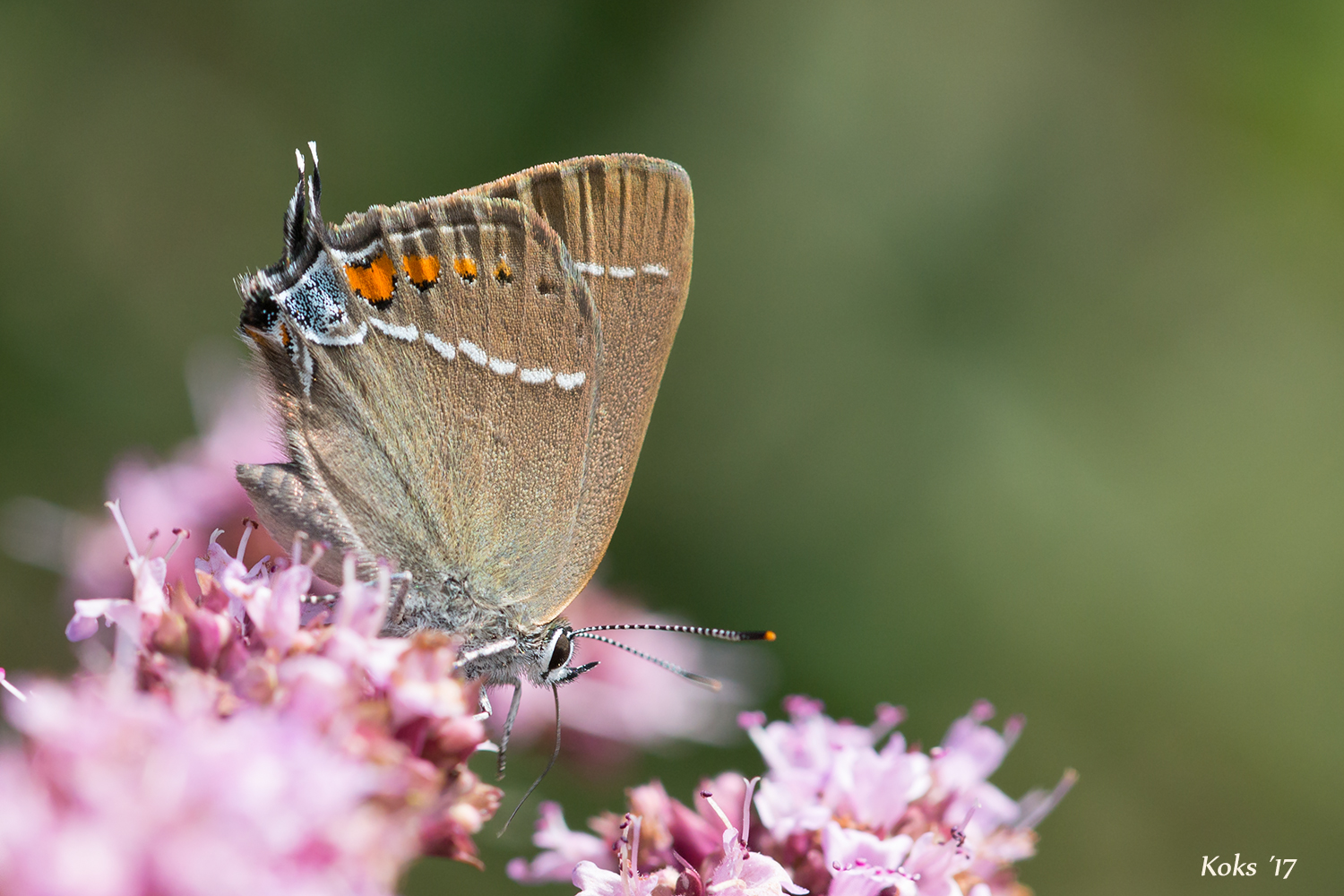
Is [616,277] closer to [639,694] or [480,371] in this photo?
[480,371]

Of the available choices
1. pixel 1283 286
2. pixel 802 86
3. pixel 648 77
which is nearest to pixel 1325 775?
pixel 1283 286

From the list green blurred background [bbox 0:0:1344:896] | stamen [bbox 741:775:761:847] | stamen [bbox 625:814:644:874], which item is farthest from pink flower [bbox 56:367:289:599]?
stamen [bbox 741:775:761:847]

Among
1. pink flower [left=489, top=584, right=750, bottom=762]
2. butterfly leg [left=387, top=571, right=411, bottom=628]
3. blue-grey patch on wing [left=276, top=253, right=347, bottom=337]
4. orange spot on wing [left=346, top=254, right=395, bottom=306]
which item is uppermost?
orange spot on wing [left=346, top=254, right=395, bottom=306]

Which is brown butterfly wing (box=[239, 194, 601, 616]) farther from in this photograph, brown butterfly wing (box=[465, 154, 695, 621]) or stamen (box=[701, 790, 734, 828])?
stamen (box=[701, 790, 734, 828])

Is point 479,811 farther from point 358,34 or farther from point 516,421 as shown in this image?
point 358,34

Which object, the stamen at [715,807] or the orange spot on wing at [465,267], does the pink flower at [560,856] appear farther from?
the orange spot on wing at [465,267]

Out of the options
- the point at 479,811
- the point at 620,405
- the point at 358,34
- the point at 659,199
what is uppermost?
the point at 358,34
